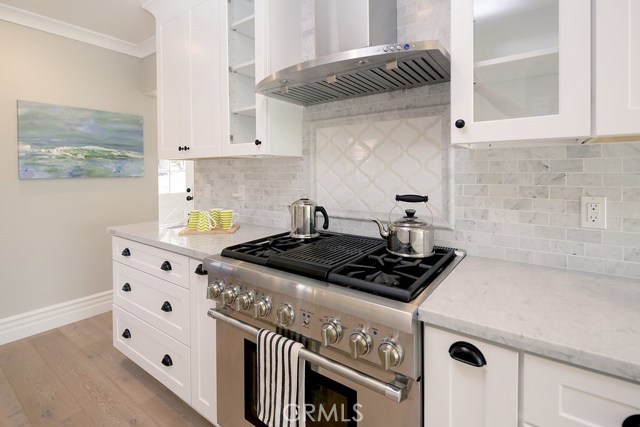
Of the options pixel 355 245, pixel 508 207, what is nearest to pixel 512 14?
pixel 508 207

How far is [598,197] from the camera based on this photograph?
1.15 meters

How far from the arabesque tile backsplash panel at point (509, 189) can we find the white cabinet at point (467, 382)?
0.65 metres

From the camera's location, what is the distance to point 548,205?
1.24 m

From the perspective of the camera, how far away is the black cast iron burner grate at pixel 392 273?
3.15 ft

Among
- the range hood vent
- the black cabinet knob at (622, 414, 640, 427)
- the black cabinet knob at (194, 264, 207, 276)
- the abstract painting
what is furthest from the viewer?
the abstract painting

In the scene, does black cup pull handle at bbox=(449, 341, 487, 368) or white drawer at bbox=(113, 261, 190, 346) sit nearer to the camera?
black cup pull handle at bbox=(449, 341, 487, 368)

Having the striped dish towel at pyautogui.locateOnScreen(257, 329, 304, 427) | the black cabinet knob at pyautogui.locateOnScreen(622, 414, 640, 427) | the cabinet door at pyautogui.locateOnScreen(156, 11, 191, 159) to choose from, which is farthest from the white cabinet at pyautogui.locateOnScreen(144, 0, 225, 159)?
the black cabinet knob at pyautogui.locateOnScreen(622, 414, 640, 427)

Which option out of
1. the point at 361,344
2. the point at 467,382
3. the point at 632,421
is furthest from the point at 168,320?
the point at 632,421

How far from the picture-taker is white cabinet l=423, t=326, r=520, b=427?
2.60 ft

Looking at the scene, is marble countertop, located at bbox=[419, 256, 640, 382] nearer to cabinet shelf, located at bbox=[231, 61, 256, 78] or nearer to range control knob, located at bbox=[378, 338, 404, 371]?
range control knob, located at bbox=[378, 338, 404, 371]

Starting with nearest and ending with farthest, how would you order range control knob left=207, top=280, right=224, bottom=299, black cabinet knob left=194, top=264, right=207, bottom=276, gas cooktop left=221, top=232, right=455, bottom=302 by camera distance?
gas cooktop left=221, top=232, right=455, bottom=302 < range control knob left=207, top=280, right=224, bottom=299 < black cabinet knob left=194, top=264, right=207, bottom=276

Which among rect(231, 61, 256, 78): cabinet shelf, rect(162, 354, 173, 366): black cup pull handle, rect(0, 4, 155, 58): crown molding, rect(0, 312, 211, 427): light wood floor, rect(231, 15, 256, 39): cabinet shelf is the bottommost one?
rect(0, 312, 211, 427): light wood floor

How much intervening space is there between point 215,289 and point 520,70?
139cm

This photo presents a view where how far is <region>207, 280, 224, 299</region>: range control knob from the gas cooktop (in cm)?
12
